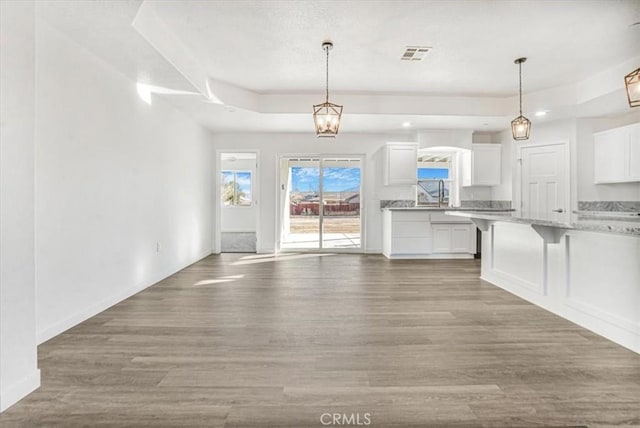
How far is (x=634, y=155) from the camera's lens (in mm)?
4828

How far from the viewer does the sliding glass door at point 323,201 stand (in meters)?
6.89

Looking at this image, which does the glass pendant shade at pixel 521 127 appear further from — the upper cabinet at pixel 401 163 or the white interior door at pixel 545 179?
the upper cabinet at pixel 401 163

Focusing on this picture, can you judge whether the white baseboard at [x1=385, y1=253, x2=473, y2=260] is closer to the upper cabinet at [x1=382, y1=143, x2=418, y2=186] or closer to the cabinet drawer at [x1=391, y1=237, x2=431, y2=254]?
the cabinet drawer at [x1=391, y1=237, x2=431, y2=254]

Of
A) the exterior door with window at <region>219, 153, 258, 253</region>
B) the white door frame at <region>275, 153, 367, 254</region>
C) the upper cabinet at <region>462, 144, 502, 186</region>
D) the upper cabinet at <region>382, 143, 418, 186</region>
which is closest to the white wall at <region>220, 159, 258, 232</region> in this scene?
the exterior door with window at <region>219, 153, 258, 253</region>

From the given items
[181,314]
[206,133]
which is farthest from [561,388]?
[206,133]

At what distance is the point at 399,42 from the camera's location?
345 centimetres

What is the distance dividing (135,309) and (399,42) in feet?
12.3

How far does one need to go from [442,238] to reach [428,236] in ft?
0.90

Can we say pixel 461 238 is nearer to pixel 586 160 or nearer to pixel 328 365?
pixel 586 160

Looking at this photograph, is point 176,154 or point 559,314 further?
point 176,154

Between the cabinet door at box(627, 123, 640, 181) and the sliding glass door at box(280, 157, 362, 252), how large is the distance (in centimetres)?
419

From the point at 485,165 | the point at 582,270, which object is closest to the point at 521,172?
the point at 485,165

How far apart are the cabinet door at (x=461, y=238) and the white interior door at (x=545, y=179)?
1.02 m

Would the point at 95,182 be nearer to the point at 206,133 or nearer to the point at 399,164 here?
the point at 206,133
